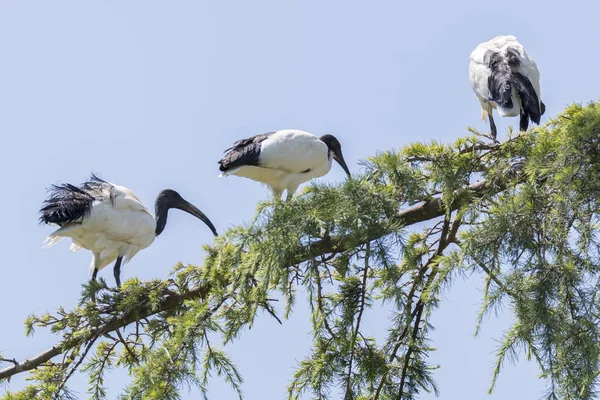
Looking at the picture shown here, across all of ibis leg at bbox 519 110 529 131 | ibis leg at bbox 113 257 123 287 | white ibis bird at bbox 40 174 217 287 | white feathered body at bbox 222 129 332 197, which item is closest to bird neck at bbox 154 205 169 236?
white ibis bird at bbox 40 174 217 287

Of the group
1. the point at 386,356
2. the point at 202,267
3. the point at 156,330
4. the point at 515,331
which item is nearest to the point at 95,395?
the point at 156,330

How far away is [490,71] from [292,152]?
81.2 inches

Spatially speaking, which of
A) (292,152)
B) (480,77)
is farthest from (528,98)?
(292,152)

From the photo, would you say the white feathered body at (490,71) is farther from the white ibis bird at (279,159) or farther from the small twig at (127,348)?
the small twig at (127,348)

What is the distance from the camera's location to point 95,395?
22.6 ft

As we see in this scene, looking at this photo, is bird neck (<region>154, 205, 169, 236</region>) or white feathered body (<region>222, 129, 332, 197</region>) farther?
bird neck (<region>154, 205, 169, 236</region>)

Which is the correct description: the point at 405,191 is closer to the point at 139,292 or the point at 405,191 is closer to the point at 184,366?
the point at 184,366

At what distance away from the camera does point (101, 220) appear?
954 centimetres

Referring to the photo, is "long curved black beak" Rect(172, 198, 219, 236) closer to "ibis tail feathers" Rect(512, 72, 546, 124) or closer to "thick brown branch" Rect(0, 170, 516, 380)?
"ibis tail feathers" Rect(512, 72, 546, 124)

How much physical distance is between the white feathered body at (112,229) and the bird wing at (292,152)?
4.12 feet

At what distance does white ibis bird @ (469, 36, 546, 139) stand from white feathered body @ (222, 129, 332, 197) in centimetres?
166

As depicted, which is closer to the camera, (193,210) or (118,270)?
(118,270)

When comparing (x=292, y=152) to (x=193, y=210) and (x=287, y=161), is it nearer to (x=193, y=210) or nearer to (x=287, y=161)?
(x=287, y=161)

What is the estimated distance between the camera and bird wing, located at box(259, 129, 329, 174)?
32.8ft
